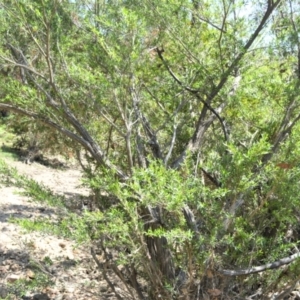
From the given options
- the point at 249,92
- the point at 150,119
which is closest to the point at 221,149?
the point at 249,92

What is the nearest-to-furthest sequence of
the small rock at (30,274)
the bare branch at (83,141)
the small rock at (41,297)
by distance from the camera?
the bare branch at (83,141) < the small rock at (41,297) < the small rock at (30,274)

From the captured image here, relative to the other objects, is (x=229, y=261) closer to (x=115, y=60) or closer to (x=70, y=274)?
(x=115, y=60)

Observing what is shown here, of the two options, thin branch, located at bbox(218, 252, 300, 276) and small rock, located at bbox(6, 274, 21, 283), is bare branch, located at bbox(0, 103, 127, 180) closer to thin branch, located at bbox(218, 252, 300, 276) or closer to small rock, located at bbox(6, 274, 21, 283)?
thin branch, located at bbox(218, 252, 300, 276)

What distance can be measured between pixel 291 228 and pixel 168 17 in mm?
1862

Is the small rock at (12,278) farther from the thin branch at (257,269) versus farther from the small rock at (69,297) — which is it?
the thin branch at (257,269)

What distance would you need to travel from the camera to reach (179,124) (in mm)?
3791

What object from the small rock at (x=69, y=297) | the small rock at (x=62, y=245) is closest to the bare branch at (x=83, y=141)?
the small rock at (x=69, y=297)

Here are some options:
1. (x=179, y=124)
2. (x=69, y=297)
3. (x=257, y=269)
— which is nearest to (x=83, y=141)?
(x=179, y=124)

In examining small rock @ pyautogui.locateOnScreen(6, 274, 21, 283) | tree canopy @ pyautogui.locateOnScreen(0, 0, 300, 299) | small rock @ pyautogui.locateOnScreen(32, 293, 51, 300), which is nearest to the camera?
tree canopy @ pyautogui.locateOnScreen(0, 0, 300, 299)

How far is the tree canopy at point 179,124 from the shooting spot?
265cm

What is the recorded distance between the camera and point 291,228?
3584 mm

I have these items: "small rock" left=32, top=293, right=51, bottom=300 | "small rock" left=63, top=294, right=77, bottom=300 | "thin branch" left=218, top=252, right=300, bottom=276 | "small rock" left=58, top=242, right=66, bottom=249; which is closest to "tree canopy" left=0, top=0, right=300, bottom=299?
"thin branch" left=218, top=252, right=300, bottom=276

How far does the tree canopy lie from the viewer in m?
2.65

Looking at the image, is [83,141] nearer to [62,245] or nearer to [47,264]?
[47,264]
